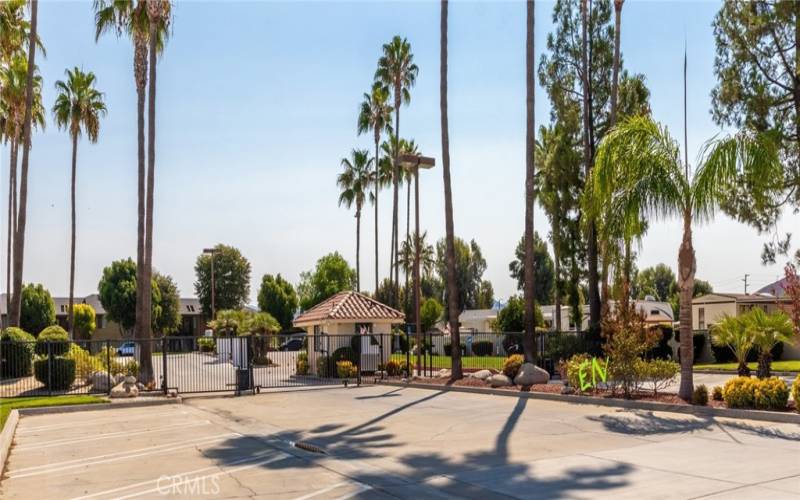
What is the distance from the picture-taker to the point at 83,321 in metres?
69.2

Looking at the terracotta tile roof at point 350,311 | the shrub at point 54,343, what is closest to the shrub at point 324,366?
the terracotta tile roof at point 350,311

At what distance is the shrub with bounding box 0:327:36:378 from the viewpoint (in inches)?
1022

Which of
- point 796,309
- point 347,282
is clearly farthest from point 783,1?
point 347,282

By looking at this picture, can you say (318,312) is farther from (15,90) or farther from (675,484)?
(675,484)

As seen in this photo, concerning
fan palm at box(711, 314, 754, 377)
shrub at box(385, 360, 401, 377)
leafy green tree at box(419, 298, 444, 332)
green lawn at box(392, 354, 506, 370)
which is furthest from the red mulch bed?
leafy green tree at box(419, 298, 444, 332)

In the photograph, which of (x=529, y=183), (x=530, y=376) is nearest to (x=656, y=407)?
Answer: (x=530, y=376)

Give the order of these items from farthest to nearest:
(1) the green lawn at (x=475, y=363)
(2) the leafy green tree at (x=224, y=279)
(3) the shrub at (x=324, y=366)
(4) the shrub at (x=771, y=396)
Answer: (2) the leafy green tree at (x=224, y=279)
(1) the green lawn at (x=475, y=363)
(3) the shrub at (x=324, y=366)
(4) the shrub at (x=771, y=396)

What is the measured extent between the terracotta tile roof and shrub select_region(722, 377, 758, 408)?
1769 cm

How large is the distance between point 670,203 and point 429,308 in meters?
42.9

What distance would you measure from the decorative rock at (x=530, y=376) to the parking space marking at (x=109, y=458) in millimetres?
9114

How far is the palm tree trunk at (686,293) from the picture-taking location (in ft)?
53.5

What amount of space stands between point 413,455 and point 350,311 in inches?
769

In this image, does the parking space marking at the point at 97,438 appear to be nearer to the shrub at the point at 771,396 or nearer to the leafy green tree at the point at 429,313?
the shrub at the point at 771,396

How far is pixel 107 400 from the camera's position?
2061 cm
